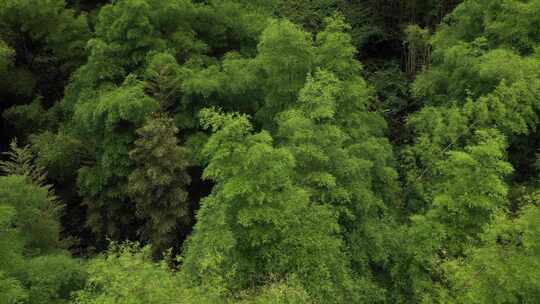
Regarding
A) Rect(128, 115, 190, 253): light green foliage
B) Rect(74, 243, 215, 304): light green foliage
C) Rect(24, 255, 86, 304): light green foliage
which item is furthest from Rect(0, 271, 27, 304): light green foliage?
Rect(128, 115, 190, 253): light green foliage

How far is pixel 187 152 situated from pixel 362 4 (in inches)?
828

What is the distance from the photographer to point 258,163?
1209 cm

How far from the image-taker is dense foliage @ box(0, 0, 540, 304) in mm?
12281

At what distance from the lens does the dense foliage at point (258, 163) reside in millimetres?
12281

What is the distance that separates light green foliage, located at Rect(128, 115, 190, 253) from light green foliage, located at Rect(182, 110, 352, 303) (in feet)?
16.2

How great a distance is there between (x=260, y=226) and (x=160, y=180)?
620 cm

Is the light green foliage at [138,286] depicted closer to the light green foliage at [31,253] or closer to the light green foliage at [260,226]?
the light green foliage at [260,226]

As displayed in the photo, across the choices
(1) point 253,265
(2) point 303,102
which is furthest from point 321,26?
→ (1) point 253,265

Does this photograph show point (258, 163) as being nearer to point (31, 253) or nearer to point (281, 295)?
point (281, 295)

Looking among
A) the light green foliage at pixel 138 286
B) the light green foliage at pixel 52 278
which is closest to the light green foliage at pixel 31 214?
the light green foliage at pixel 52 278

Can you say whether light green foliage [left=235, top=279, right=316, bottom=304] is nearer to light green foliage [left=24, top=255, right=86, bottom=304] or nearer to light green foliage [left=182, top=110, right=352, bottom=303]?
light green foliage [left=182, top=110, right=352, bottom=303]

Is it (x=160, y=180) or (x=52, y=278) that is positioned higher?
(x=160, y=180)

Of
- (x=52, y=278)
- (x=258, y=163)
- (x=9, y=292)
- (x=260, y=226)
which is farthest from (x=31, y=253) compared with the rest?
(x=258, y=163)

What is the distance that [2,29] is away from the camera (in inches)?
979
